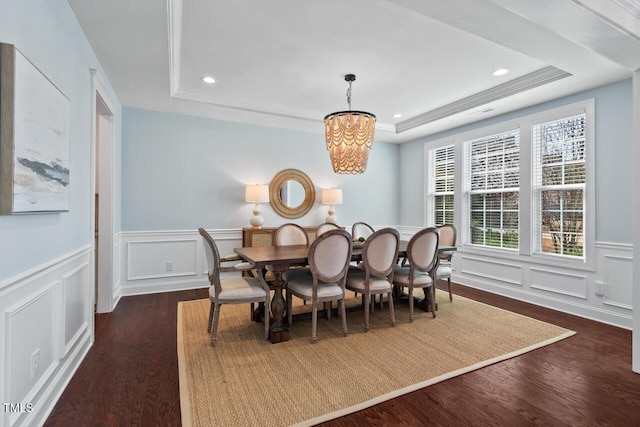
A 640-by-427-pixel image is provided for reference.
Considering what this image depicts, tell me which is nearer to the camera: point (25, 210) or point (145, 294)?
point (25, 210)

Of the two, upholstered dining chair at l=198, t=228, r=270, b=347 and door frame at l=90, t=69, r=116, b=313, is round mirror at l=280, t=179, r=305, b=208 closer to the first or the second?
door frame at l=90, t=69, r=116, b=313

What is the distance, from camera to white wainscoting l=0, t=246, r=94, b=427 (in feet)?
4.73

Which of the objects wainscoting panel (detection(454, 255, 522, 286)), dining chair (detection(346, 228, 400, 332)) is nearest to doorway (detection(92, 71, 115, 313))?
dining chair (detection(346, 228, 400, 332))

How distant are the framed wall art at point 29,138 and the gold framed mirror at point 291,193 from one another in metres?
3.37

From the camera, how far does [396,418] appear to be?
5.95 feet

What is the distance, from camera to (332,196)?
5.44 metres

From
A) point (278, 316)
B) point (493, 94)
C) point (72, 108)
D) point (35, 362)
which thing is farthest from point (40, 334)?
point (493, 94)

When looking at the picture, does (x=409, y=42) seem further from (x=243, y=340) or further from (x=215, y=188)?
(x=215, y=188)

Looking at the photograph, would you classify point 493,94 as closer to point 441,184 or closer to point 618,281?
point 441,184

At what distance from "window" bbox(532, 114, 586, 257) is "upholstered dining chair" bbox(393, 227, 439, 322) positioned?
5.41 feet

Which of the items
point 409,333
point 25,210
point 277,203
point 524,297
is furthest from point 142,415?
point 524,297

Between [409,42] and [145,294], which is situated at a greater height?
[409,42]

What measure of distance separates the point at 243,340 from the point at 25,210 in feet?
6.16

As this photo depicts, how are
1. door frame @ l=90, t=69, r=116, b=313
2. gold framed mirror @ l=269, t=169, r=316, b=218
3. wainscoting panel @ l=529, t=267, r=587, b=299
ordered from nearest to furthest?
door frame @ l=90, t=69, r=116, b=313, wainscoting panel @ l=529, t=267, r=587, b=299, gold framed mirror @ l=269, t=169, r=316, b=218
